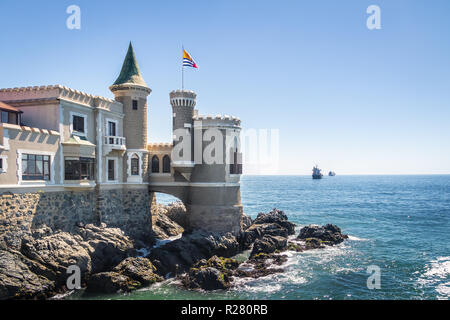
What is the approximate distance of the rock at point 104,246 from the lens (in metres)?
29.4

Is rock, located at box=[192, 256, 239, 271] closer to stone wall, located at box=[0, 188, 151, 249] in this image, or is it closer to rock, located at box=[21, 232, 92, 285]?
stone wall, located at box=[0, 188, 151, 249]

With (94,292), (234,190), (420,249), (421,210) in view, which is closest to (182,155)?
(234,190)

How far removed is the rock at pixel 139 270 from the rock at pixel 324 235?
70.1 feet

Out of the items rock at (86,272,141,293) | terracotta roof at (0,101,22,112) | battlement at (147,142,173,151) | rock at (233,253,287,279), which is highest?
terracotta roof at (0,101,22,112)

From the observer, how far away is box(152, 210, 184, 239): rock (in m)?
40.4

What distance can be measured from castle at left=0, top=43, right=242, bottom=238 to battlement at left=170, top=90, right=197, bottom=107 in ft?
0.35

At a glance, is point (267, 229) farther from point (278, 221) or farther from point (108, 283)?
point (108, 283)

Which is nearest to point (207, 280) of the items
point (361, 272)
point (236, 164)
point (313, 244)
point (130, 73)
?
point (361, 272)

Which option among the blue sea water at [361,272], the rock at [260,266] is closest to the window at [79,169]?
the blue sea water at [361,272]

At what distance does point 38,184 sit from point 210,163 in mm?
16644

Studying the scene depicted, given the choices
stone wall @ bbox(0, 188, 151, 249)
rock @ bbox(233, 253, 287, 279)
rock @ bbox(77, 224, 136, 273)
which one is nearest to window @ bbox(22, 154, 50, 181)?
stone wall @ bbox(0, 188, 151, 249)

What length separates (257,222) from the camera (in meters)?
50.1

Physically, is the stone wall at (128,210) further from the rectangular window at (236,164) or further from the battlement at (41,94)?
the rectangular window at (236,164)
